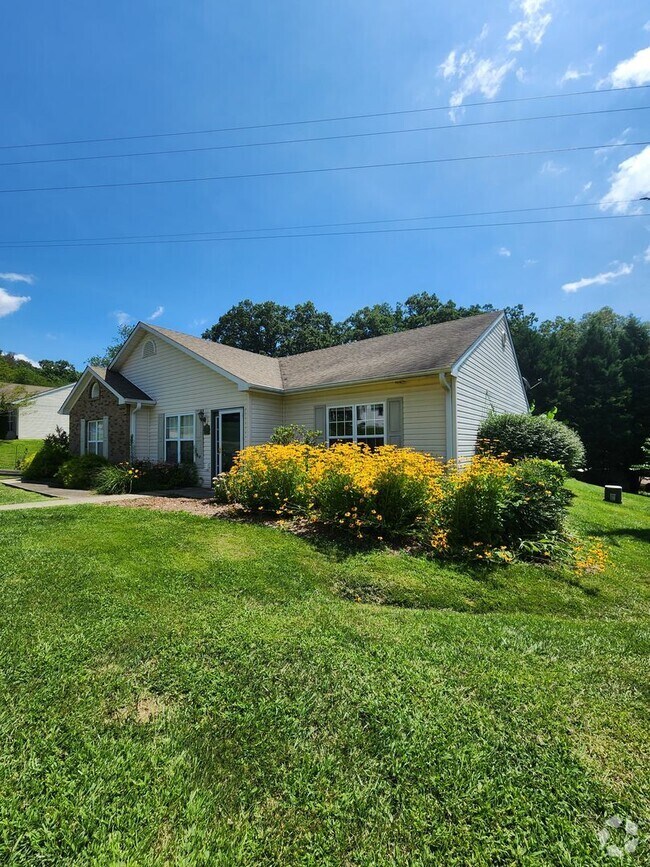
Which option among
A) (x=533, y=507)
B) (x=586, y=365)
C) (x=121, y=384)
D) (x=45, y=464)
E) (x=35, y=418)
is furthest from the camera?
(x=35, y=418)

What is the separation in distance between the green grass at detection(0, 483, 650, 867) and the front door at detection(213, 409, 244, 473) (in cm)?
749

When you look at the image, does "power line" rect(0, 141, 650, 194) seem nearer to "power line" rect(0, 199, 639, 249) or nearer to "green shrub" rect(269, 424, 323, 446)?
"power line" rect(0, 199, 639, 249)

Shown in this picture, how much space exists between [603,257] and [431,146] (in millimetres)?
7040

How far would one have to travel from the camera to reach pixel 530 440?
1055 centimetres

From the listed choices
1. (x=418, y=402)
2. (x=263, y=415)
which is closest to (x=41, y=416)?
(x=263, y=415)

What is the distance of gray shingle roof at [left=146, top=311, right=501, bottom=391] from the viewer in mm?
10406

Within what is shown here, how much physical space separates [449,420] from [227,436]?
6.71 meters

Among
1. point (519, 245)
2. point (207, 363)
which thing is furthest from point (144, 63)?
point (519, 245)

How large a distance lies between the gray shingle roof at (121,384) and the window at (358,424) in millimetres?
7090

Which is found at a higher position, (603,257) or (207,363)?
(603,257)

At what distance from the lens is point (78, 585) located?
407 cm

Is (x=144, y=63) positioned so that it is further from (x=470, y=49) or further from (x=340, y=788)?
(x=340, y=788)

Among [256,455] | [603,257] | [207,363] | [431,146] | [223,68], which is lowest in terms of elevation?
[256,455]

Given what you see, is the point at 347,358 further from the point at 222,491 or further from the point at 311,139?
the point at 222,491
